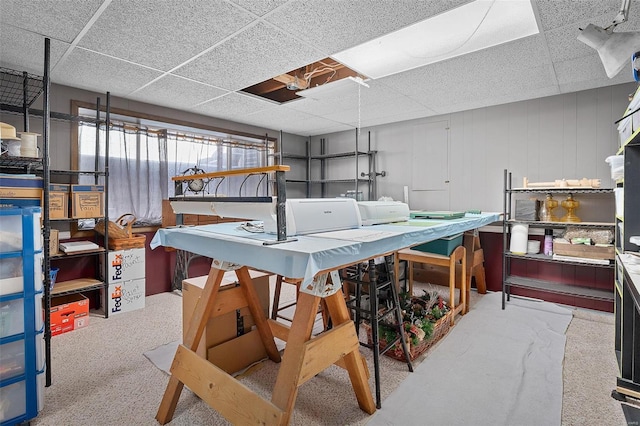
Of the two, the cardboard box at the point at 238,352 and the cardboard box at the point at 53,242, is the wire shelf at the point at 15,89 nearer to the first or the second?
the cardboard box at the point at 53,242

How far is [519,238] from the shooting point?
3400 millimetres

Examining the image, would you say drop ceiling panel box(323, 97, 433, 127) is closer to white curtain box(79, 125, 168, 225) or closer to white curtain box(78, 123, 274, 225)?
white curtain box(78, 123, 274, 225)

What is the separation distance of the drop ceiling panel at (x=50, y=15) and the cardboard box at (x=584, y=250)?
4062 millimetres

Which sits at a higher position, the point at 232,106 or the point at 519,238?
the point at 232,106

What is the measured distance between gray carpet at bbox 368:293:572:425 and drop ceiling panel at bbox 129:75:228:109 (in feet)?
10.1

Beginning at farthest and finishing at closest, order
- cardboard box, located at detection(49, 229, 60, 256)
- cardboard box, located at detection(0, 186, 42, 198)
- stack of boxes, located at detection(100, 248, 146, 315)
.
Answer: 1. stack of boxes, located at detection(100, 248, 146, 315)
2. cardboard box, located at detection(49, 229, 60, 256)
3. cardboard box, located at detection(0, 186, 42, 198)

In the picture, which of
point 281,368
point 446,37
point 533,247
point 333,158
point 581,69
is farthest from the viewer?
point 333,158

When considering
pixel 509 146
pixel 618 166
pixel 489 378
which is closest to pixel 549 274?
pixel 509 146

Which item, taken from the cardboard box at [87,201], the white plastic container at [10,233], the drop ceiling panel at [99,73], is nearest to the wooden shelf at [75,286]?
the cardboard box at [87,201]

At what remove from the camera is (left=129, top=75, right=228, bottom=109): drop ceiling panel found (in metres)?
3.01

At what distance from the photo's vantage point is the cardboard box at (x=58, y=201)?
2783 mm

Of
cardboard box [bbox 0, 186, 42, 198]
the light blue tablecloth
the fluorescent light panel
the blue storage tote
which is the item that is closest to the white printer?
the light blue tablecloth

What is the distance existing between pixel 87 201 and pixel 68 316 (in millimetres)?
1031

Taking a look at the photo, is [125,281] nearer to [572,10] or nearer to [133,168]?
[133,168]
